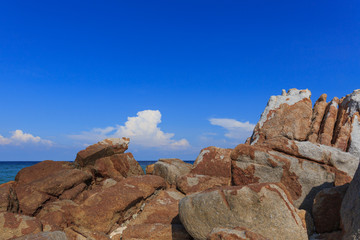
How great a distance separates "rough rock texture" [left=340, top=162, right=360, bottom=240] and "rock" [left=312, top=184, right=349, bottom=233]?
1.05 m

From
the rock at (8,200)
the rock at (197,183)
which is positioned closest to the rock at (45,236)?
the rock at (8,200)

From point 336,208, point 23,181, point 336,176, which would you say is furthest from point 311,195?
point 23,181

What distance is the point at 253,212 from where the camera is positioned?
7434mm

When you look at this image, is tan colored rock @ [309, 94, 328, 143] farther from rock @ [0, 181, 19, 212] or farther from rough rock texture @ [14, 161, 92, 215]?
rock @ [0, 181, 19, 212]

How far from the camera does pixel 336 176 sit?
1041 cm

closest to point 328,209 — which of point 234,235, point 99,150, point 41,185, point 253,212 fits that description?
point 253,212

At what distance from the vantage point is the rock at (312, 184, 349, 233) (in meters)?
7.98

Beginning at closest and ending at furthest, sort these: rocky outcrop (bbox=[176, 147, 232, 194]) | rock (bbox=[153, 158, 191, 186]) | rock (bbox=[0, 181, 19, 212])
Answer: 1. rock (bbox=[0, 181, 19, 212])
2. rocky outcrop (bbox=[176, 147, 232, 194])
3. rock (bbox=[153, 158, 191, 186])

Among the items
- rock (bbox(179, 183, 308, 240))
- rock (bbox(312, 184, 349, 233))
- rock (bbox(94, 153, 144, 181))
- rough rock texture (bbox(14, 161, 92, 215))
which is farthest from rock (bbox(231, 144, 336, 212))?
rough rock texture (bbox(14, 161, 92, 215))

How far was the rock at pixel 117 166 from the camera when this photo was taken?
15977 millimetres

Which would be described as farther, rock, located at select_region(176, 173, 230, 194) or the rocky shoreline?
rock, located at select_region(176, 173, 230, 194)

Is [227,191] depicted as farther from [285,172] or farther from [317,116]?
[317,116]

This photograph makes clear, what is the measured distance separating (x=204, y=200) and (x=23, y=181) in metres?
11.2

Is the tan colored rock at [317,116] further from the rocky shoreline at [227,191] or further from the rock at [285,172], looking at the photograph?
the rock at [285,172]
